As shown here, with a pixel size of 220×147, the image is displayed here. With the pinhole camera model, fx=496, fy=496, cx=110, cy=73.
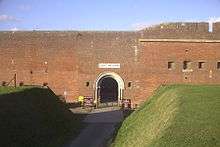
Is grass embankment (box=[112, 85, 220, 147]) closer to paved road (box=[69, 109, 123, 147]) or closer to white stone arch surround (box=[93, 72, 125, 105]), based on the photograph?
paved road (box=[69, 109, 123, 147])

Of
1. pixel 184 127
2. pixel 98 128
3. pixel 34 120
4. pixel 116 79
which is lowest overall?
pixel 98 128

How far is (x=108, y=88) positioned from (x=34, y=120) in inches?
645

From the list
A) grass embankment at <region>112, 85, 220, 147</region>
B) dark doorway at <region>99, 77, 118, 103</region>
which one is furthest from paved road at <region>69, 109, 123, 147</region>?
dark doorway at <region>99, 77, 118, 103</region>

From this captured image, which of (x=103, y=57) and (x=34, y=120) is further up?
(x=103, y=57)

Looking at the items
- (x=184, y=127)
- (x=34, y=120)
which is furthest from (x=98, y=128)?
(x=184, y=127)

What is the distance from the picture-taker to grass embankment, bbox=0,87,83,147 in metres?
15.2

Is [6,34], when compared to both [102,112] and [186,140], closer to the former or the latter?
[102,112]

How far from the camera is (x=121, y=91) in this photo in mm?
28625

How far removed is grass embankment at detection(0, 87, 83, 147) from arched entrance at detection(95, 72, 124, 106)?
593 centimetres

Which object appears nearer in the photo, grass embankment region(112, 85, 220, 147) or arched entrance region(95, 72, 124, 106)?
grass embankment region(112, 85, 220, 147)

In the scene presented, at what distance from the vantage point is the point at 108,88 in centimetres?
3378

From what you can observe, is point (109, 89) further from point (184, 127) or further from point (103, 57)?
point (184, 127)

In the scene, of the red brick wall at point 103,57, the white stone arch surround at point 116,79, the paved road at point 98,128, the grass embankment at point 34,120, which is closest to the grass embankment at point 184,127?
the paved road at point 98,128

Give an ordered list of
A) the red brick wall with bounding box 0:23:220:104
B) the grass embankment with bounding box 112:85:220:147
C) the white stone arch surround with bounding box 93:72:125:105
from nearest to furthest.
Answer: the grass embankment with bounding box 112:85:220:147 → the red brick wall with bounding box 0:23:220:104 → the white stone arch surround with bounding box 93:72:125:105
